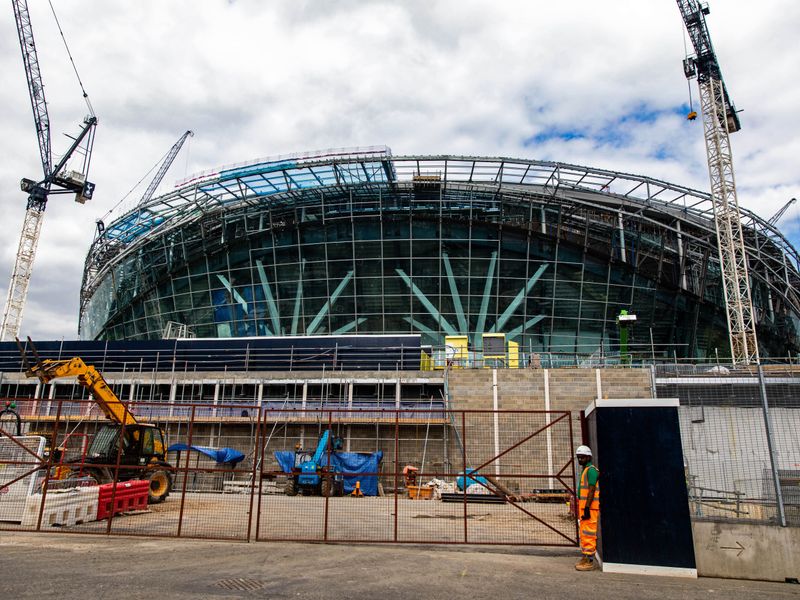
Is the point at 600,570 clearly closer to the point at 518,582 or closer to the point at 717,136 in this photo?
the point at 518,582

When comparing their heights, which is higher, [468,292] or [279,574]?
[468,292]

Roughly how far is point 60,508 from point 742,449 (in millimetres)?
13822

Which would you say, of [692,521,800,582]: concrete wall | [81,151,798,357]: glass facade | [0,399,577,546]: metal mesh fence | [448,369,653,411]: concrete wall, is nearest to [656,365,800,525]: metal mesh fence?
[692,521,800,582]: concrete wall

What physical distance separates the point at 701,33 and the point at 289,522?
51.4 metres

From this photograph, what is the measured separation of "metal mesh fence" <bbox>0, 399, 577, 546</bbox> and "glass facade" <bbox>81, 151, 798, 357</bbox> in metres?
14.2

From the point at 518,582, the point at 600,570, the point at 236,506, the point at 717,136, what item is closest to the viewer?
the point at 518,582

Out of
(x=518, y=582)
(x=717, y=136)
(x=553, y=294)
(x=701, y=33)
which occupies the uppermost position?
(x=701, y=33)

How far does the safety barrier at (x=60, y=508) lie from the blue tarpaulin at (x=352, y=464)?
985 centimetres

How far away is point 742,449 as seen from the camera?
11.5 meters

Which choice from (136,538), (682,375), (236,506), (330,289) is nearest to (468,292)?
(330,289)

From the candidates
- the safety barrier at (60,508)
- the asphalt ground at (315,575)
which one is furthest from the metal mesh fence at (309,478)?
the asphalt ground at (315,575)

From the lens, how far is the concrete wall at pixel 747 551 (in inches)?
324

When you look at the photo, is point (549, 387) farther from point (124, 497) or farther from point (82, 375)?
point (82, 375)

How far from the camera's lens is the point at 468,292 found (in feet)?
125
